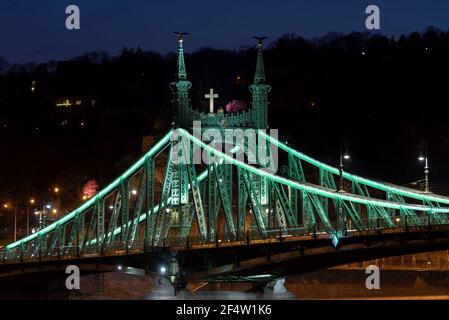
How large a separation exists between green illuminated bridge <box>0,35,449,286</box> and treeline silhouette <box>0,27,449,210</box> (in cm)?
2997

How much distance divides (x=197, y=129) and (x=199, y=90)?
68.8m

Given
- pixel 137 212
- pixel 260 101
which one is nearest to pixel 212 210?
pixel 137 212

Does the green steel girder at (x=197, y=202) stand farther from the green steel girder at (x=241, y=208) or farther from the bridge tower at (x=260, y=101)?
the bridge tower at (x=260, y=101)

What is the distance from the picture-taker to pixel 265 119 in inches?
3223

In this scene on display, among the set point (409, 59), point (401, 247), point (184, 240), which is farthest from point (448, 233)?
point (409, 59)

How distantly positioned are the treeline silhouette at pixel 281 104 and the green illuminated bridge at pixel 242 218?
29970mm

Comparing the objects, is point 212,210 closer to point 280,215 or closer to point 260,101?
point 280,215

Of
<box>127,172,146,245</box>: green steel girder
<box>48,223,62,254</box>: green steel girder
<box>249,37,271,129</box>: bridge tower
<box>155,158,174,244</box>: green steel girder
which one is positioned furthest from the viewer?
<box>48,223,62,254</box>: green steel girder

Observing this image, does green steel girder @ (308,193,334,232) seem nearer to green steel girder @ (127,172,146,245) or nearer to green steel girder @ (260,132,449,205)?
green steel girder @ (260,132,449,205)

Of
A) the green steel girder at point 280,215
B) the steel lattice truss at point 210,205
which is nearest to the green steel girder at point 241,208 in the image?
the steel lattice truss at point 210,205

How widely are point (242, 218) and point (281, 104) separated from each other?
5596 centimetres

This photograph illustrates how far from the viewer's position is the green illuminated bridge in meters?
65.2

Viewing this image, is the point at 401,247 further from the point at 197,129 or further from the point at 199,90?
the point at 199,90

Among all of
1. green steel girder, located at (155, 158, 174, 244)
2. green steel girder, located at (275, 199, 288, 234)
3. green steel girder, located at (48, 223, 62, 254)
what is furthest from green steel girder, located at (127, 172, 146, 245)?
green steel girder, located at (275, 199, 288, 234)
